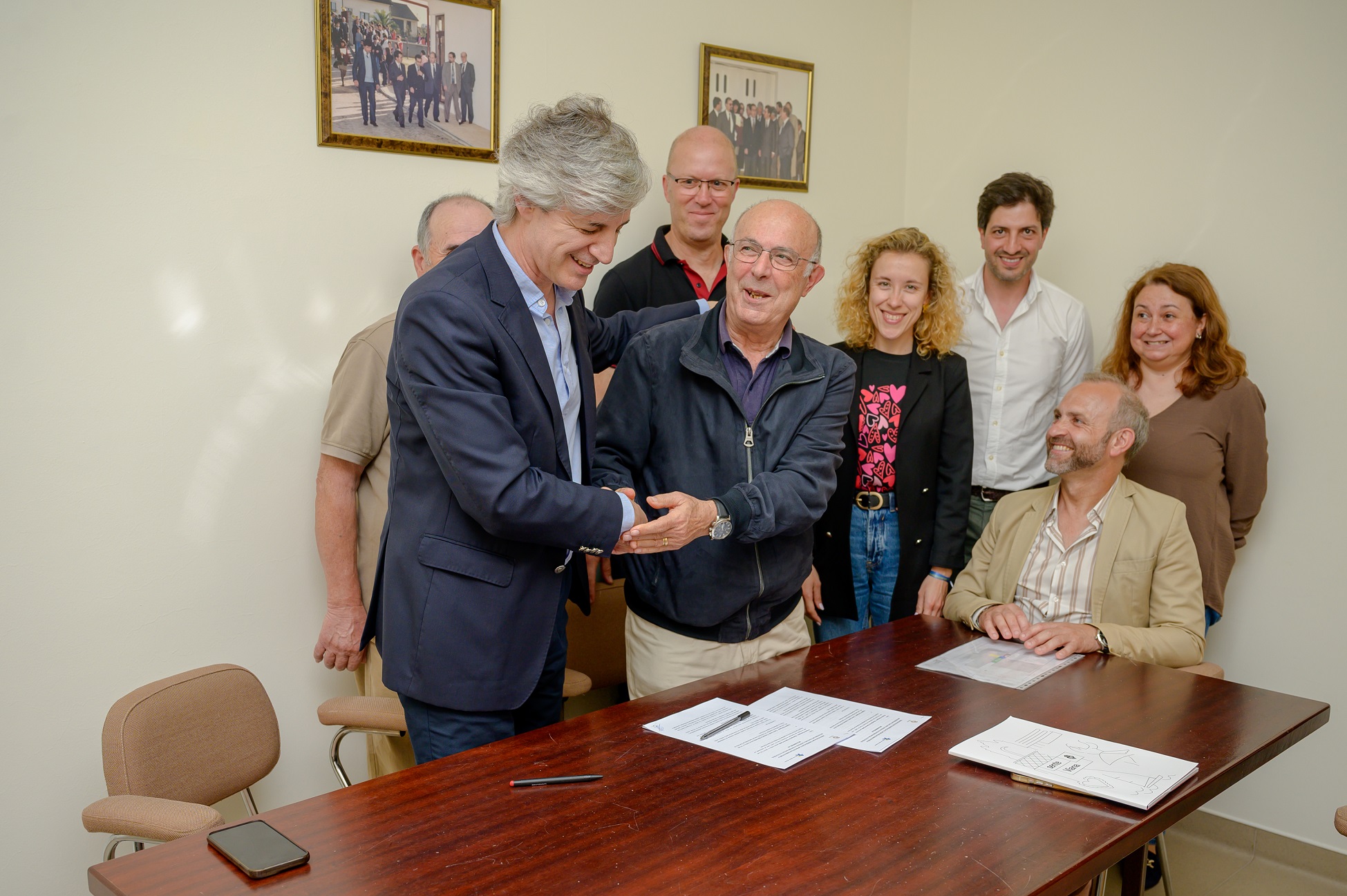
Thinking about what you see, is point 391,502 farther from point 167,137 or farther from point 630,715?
point 167,137

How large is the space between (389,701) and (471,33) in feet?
6.62

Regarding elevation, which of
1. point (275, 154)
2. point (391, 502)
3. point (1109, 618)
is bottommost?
point (1109, 618)

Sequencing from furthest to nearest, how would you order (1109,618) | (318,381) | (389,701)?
(318,381)
(1109,618)
(389,701)

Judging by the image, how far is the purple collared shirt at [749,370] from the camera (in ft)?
7.81

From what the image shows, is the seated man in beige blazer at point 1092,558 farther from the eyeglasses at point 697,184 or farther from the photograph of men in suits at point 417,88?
the photograph of men in suits at point 417,88

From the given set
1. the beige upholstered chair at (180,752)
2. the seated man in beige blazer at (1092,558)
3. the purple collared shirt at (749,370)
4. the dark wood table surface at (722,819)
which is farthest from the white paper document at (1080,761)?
the beige upholstered chair at (180,752)

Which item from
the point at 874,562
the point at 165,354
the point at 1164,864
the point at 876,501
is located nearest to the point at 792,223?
the point at 876,501

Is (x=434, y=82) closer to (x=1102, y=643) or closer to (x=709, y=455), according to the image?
(x=709, y=455)

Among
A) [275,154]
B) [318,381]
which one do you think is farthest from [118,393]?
[275,154]

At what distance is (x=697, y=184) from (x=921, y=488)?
122 centimetres

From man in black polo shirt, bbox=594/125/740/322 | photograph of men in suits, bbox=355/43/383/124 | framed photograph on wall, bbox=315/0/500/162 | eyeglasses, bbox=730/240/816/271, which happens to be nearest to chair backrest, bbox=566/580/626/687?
man in black polo shirt, bbox=594/125/740/322

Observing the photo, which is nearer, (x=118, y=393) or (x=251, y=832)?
(x=251, y=832)

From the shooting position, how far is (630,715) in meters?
1.97

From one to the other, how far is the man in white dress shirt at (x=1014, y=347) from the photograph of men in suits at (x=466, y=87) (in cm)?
178
